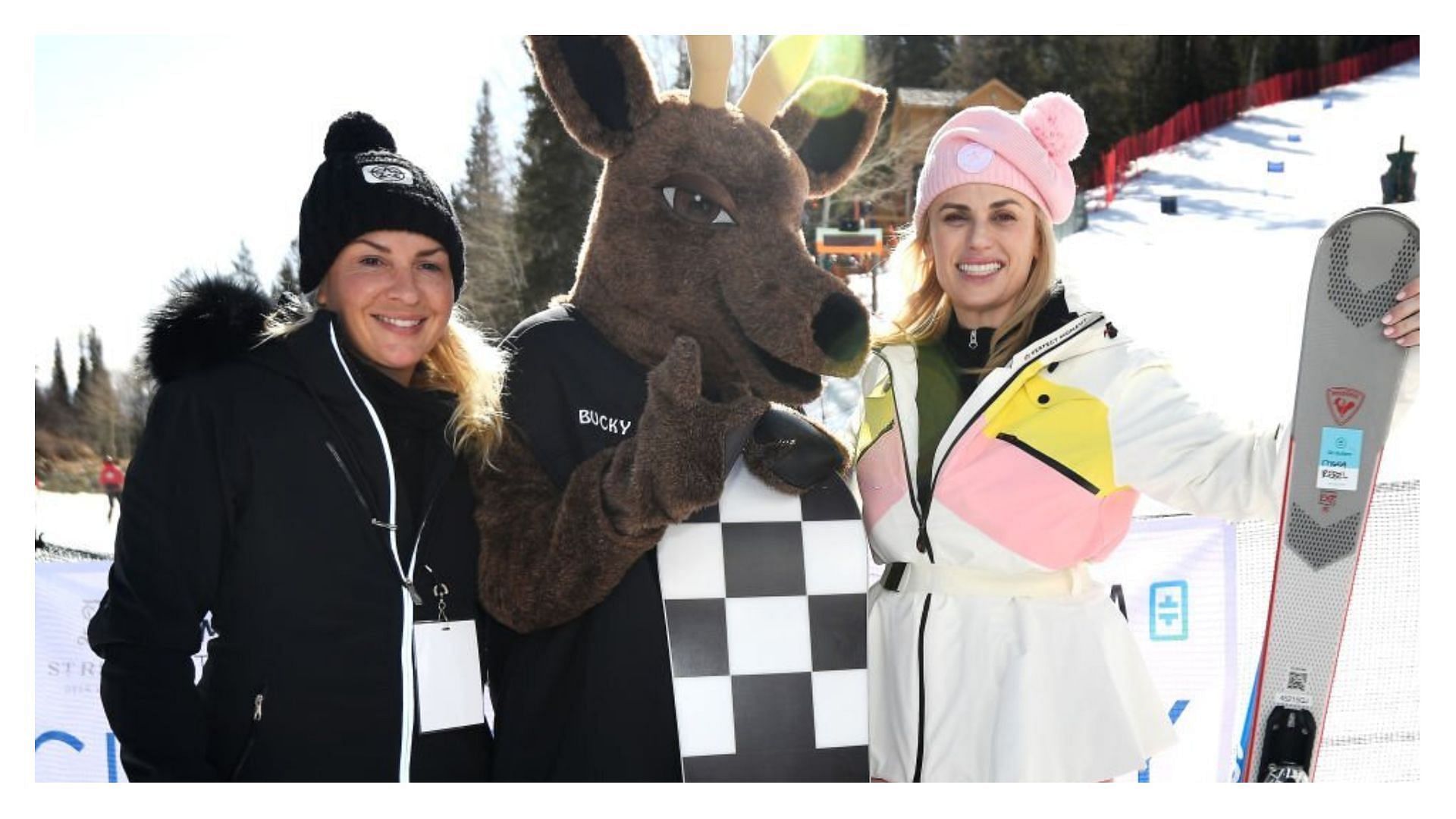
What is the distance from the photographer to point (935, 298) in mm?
2434


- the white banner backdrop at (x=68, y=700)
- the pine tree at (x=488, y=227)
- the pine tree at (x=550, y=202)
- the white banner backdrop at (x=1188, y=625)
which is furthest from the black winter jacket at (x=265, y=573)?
the pine tree at (x=550, y=202)

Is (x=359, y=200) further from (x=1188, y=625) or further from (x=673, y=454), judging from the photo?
(x=1188, y=625)

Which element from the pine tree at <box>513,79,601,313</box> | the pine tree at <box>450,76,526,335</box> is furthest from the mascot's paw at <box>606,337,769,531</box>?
the pine tree at <box>513,79,601,313</box>

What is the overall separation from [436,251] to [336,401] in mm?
352

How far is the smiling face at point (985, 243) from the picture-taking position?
7.39 feet

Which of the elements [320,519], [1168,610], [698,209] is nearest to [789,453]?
[698,209]

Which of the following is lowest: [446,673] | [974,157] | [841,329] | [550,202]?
[446,673]

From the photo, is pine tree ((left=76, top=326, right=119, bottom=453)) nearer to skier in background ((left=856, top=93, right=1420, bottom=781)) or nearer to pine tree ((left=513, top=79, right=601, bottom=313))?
pine tree ((left=513, top=79, right=601, bottom=313))

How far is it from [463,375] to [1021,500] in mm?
1114

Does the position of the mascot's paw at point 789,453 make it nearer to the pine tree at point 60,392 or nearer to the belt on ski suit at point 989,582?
the belt on ski suit at point 989,582

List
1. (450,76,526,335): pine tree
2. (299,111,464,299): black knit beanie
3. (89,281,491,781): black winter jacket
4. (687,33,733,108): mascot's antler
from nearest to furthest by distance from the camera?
1. (89,281,491,781): black winter jacket
2. (299,111,464,299): black knit beanie
3. (687,33,733,108): mascot's antler
4. (450,76,526,335): pine tree

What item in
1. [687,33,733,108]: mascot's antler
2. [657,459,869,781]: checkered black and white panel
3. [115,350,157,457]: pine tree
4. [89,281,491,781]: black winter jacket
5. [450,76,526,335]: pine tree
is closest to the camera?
[89,281,491,781]: black winter jacket

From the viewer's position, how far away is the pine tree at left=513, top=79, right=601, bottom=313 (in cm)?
1426
